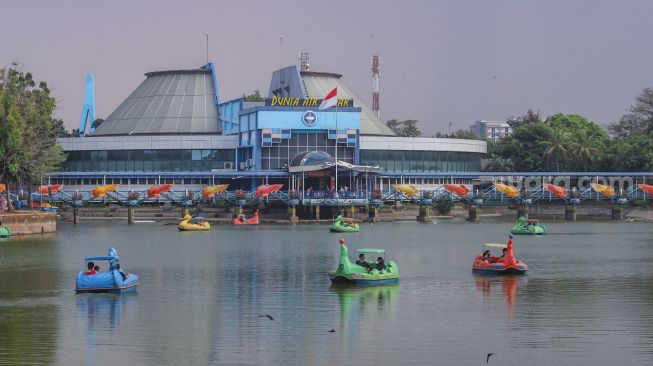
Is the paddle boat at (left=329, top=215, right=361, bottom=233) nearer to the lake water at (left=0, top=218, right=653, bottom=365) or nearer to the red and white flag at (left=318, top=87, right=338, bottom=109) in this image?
the red and white flag at (left=318, top=87, right=338, bottom=109)

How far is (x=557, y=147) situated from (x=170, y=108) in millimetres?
60810

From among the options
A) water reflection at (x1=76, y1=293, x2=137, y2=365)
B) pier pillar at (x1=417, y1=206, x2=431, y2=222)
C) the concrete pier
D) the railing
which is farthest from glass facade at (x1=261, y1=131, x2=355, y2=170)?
water reflection at (x1=76, y1=293, x2=137, y2=365)

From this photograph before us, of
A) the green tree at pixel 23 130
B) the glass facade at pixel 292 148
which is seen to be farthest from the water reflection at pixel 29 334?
the glass facade at pixel 292 148

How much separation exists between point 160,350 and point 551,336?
49.7 ft

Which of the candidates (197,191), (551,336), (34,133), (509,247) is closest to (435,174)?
(197,191)

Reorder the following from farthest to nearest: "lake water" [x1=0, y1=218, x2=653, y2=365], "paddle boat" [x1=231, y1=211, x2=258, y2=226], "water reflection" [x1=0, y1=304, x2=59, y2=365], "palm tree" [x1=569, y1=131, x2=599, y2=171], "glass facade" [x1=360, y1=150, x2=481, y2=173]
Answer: "palm tree" [x1=569, y1=131, x2=599, y2=171], "glass facade" [x1=360, y1=150, x2=481, y2=173], "paddle boat" [x1=231, y1=211, x2=258, y2=226], "lake water" [x1=0, y1=218, x2=653, y2=365], "water reflection" [x1=0, y1=304, x2=59, y2=365]

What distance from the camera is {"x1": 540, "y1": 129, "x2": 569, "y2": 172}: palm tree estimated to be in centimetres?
19488

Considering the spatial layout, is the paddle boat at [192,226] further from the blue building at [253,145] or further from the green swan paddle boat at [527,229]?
the green swan paddle boat at [527,229]

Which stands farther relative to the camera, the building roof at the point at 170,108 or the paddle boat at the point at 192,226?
the building roof at the point at 170,108

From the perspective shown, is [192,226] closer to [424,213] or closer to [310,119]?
[424,213]

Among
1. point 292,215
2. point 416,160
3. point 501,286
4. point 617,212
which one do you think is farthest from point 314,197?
point 501,286

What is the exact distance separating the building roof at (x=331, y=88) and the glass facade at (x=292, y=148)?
16056mm

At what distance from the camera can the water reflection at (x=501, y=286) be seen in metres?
61.3

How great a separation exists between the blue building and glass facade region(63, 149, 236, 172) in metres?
0.14
